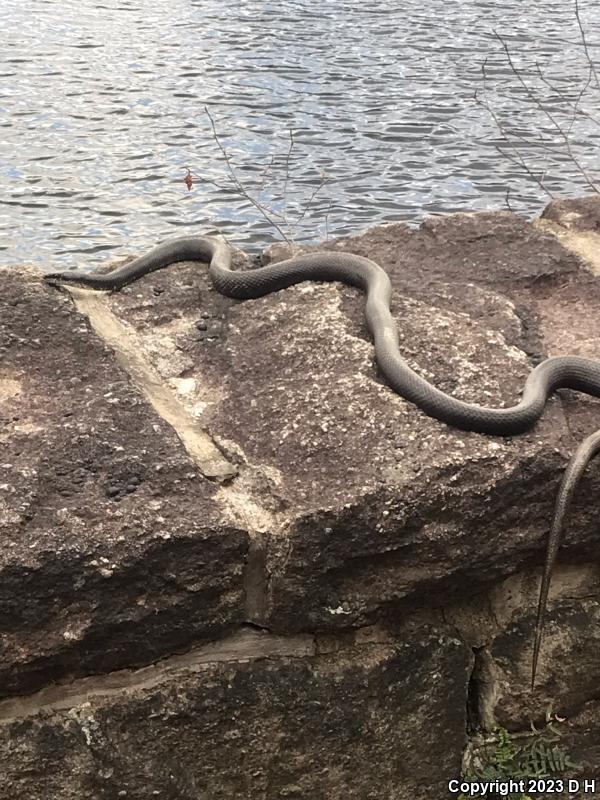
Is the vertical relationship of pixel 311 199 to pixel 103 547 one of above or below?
below

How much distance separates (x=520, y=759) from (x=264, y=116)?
8.03m

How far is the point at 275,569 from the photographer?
301 cm

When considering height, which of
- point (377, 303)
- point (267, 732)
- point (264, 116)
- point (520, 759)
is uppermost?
point (377, 303)

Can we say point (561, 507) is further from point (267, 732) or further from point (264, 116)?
point (264, 116)

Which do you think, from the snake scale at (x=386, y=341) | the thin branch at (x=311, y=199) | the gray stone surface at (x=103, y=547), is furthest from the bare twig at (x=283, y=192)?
the gray stone surface at (x=103, y=547)

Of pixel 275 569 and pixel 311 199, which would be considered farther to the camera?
pixel 311 199

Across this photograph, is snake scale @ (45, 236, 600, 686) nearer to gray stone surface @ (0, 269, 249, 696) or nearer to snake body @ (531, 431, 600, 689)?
snake body @ (531, 431, 600, 689)

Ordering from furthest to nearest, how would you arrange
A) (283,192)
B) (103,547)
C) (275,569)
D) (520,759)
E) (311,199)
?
(283,192), (311,199), (520,759), (275,569), (103,547)

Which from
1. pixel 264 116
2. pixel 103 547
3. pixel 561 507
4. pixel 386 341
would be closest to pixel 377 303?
pixel 386 341

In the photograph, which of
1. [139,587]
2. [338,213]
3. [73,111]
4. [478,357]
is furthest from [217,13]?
[139,587]

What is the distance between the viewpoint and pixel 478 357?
12.0ft

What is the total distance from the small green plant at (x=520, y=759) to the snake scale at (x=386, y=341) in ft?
0.92

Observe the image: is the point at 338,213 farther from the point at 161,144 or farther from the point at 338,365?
the point at 338,365

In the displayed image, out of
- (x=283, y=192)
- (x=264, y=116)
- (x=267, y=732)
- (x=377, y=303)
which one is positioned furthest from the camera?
(x=264, y=116)
